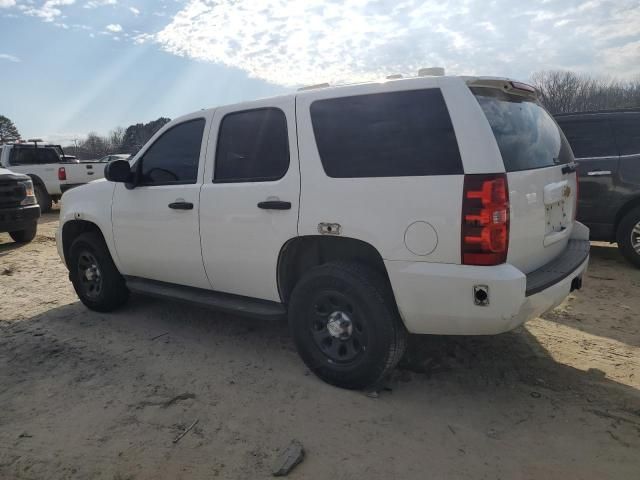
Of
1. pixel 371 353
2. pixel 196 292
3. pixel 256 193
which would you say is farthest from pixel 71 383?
pixel 371 353

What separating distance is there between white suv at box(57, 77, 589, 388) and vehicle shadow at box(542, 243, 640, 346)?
99cm

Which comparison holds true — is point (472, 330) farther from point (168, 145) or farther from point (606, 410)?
point (168, 145)

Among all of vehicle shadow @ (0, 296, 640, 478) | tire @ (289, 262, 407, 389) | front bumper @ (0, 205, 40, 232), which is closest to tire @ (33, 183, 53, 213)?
front bumper @ (0, 205, 40, 232)

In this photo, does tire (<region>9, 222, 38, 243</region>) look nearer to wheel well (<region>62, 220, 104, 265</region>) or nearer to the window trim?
wheel well (<region>62, 220, 104, 265</region>)

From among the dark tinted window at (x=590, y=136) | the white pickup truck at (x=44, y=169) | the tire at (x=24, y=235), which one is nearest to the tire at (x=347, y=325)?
the dark tinted window at (x=590, y=136)

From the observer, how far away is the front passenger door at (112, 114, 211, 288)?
3998 millimetres

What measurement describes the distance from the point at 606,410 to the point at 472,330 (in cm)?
A: 100

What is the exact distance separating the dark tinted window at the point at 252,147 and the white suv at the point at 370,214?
0.04 feet

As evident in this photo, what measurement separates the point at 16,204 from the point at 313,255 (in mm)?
7594

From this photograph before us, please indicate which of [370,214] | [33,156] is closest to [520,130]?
[370,214]

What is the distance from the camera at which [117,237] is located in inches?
182

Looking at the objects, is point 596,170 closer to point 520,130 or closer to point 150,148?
point 520,130

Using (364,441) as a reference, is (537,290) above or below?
above

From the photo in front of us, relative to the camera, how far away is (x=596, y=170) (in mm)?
6125
